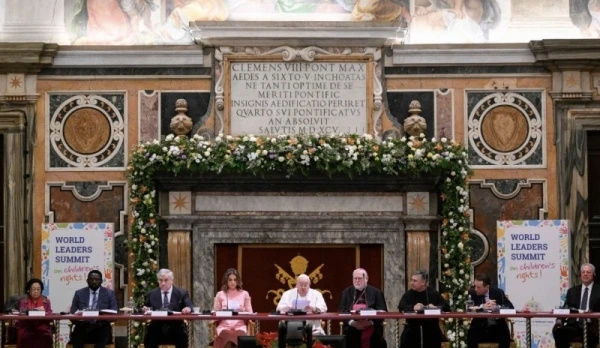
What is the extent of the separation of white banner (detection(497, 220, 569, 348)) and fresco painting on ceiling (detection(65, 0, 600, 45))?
2.34 m

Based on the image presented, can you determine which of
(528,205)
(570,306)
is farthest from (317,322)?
(528,205)

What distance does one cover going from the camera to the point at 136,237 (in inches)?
703

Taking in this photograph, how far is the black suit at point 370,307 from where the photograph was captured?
1544 cm

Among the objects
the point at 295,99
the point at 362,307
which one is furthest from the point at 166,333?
the point at 295,99

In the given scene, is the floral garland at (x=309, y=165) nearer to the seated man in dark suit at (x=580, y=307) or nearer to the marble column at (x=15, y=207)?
the marble column at (x=15, y=207)

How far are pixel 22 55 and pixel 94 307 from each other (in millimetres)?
3707

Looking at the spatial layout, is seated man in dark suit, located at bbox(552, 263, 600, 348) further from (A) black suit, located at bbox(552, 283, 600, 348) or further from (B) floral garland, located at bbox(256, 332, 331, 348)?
(B) floral garland, located at bbox(256, 332, 331, 348)

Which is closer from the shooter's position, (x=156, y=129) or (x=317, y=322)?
(x=317, y=322)

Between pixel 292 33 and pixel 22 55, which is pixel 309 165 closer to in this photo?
pixel 292 33

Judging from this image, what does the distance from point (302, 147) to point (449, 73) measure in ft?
6.73

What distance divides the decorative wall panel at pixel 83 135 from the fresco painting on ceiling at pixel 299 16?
0.81 m

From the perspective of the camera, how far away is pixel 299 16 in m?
18.6

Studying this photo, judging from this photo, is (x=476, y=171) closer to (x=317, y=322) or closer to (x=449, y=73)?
(x=449, y=73)

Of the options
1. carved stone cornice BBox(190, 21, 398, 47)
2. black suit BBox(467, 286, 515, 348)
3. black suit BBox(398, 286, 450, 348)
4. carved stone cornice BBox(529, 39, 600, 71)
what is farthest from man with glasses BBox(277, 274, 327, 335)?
carved stone cornice BBox(529, 39, 600, 71)
